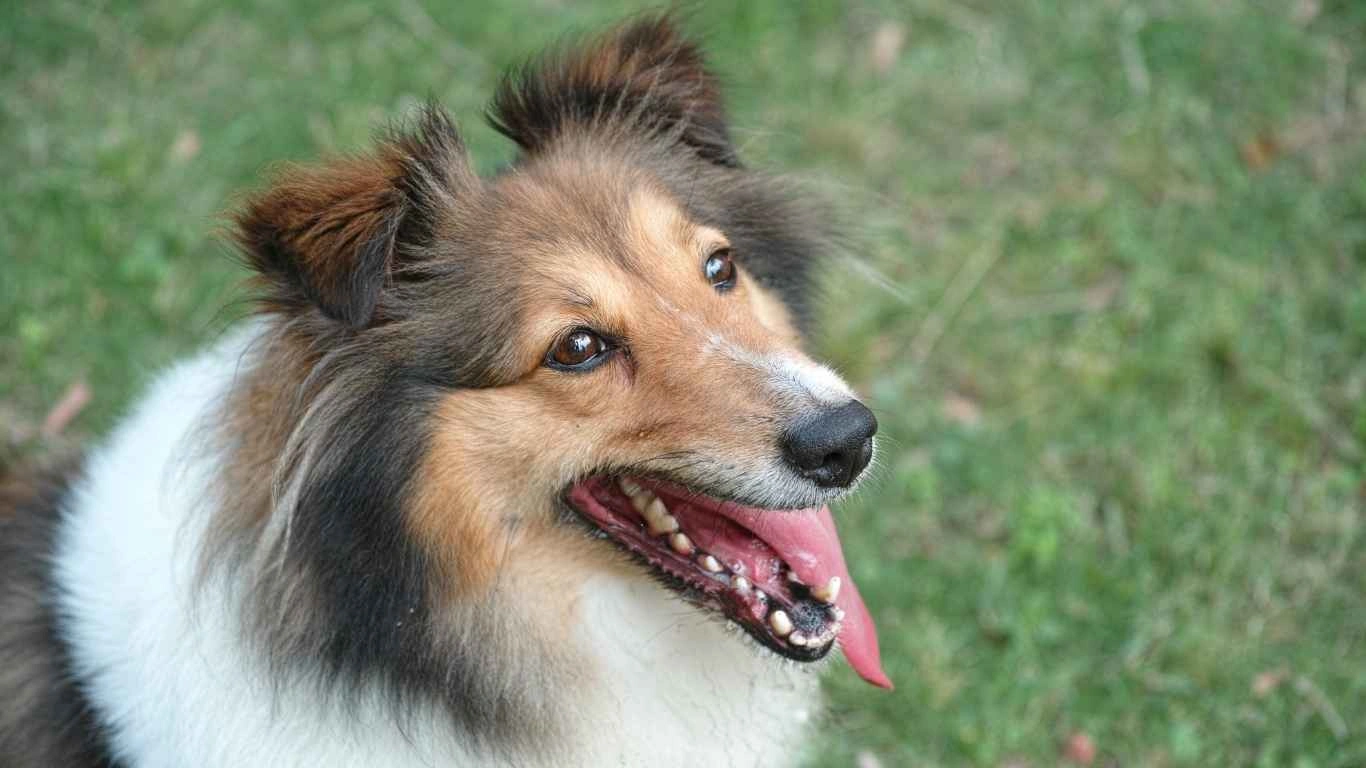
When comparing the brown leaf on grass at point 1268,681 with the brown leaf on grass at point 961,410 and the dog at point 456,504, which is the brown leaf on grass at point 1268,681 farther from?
the dog at point 456,504

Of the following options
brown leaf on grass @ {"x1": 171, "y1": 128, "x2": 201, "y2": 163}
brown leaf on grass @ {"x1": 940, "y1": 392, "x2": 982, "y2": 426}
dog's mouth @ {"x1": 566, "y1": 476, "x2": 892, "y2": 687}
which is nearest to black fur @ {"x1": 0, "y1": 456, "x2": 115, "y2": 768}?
dog's mouth @ {"x1": 566, "y1": 476, "x2": 892, "y2": 687}

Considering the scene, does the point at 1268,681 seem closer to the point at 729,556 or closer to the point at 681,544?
the point at 729,556

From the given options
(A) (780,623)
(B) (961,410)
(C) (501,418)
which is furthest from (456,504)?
(B) (961,410)

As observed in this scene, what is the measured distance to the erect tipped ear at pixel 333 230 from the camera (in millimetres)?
2248

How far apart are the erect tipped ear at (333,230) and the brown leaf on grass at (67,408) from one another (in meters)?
2.36

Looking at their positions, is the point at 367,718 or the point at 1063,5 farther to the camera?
the point at 1063,5

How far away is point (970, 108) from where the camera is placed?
5367mm

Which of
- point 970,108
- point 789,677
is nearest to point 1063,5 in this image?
point 970,108

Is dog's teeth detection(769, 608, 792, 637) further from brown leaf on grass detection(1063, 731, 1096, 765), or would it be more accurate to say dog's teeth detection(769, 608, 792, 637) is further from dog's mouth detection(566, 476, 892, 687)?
brown leaf on grass detection(1063, 731, 1096, 765)

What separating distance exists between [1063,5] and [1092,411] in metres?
2.13

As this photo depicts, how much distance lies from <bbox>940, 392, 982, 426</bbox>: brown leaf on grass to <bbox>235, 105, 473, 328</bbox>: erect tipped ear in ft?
8.36

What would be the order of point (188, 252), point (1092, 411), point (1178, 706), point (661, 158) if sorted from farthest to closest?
point (188, 252) → point (1092, 411) → point (1178, 706) → point (661, 158)

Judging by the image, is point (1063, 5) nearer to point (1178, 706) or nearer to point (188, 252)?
point (1178, 706)

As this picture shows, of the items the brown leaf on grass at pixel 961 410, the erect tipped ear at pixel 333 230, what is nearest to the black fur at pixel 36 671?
the erect tipped ear at pixel 333 230
